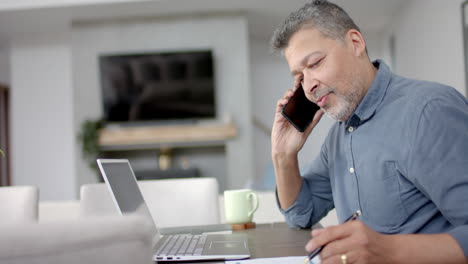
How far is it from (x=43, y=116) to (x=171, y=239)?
244 inches

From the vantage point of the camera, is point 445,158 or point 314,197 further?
point 314,197

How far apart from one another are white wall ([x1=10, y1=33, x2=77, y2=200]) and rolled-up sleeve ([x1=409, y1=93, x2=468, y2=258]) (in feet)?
21.5

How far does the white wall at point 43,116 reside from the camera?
22.8 feet

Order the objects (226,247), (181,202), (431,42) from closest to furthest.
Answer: (226,247)
(181,202)
(431,42)

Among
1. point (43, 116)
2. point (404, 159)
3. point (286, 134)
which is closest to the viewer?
point (404, 159)

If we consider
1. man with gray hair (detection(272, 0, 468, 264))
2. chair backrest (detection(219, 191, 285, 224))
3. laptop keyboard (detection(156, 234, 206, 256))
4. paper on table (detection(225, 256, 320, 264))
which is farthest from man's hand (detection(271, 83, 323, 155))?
chair backrest (detection(219, 191, 285, 224))

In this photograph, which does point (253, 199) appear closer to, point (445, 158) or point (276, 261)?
point (276, 261)

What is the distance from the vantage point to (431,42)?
527 centimetres

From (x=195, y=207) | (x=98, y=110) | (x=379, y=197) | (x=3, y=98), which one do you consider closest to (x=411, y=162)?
(x=379, y=197)

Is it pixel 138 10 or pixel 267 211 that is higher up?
pixel 138 10

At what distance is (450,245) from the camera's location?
84cm

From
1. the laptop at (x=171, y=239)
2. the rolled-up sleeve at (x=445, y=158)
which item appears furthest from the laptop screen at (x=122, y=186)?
the rolled-up sleeve at (x=445, y=158)

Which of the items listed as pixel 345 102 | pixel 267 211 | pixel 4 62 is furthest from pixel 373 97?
pixel 4 62

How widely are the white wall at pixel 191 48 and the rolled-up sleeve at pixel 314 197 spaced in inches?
185
